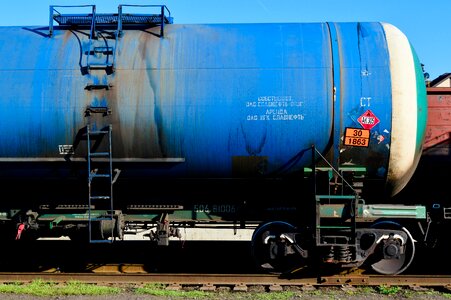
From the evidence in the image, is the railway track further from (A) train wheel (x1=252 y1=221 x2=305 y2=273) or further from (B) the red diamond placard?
(B) the red diamond placard

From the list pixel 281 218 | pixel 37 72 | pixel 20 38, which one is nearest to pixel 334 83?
pixel 281 218

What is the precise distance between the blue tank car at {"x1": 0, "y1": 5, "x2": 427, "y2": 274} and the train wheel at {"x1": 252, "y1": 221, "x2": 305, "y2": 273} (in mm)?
32

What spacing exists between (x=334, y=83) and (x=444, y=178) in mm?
2915

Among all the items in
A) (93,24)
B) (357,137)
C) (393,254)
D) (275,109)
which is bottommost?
(393,254)

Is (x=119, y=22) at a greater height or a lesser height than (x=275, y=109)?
greater

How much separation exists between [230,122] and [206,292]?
9.45 feet

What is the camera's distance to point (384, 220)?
848cm

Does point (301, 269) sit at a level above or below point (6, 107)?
below

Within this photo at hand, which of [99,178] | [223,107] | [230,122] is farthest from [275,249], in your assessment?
[99,178]

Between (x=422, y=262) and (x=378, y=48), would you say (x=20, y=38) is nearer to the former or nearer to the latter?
(x=378, y=48)

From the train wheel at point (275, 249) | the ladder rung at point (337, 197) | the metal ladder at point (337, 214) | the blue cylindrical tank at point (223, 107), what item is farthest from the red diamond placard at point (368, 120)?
the train wheel at point (275, 249)

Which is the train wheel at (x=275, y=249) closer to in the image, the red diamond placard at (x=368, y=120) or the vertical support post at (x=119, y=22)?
the red diamond placard at (x=368, y=120)

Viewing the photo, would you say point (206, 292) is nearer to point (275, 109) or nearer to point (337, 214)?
point (337, 214)

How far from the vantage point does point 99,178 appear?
838cm
